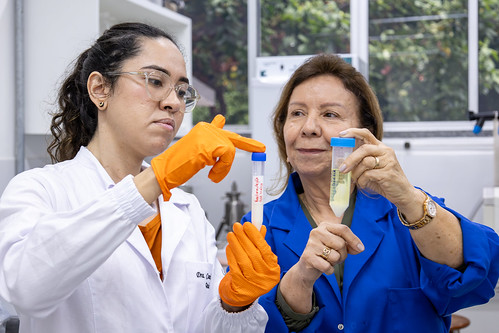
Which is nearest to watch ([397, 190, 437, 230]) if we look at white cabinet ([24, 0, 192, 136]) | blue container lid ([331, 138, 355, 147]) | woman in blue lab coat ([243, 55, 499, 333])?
woman in blue lab coat ([243, 55, 499, 333])

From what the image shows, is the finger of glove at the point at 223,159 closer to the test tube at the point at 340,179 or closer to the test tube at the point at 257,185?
the test tube at the point at 257,185

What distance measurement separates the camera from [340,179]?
1232 mm

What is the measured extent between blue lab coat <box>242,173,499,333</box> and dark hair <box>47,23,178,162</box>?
2.05ft

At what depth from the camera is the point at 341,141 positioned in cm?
121

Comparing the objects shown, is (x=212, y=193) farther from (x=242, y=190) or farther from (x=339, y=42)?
(x=339, y=42)

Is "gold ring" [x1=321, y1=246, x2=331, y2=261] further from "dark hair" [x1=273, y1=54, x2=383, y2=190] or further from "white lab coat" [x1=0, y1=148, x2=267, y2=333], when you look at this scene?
"dark hair" [x1=273, y1=54, x2=383, y2=190]

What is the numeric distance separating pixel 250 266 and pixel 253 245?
49 millimetres

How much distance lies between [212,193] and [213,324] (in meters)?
2.56

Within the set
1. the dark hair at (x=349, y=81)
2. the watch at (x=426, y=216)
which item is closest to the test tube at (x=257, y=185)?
the watch at (x=426, y=216)

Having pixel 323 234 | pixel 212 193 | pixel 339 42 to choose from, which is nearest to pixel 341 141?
pixel 323 234

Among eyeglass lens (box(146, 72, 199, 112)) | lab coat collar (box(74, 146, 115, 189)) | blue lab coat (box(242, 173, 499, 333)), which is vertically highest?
eyeglass lens (box(146, 72, 199, 112))

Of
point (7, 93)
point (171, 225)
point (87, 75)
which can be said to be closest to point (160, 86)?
point (87, 75)

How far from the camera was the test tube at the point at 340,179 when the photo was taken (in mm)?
1216

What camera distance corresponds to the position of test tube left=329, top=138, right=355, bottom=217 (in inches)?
47.9
